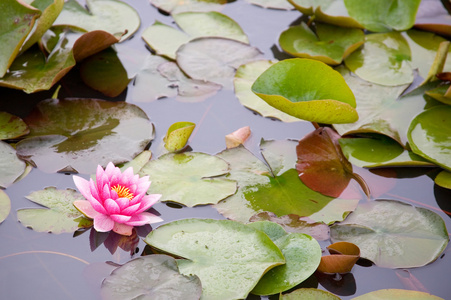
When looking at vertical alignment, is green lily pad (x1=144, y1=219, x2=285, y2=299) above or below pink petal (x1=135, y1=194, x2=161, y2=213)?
below

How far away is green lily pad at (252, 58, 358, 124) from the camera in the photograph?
6.67ft

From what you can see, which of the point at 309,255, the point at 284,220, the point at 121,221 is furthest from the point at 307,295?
the point at 121,221

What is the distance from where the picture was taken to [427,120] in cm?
226

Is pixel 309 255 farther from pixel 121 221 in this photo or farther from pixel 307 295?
pixel 121 221

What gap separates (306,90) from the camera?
2176 millimetres

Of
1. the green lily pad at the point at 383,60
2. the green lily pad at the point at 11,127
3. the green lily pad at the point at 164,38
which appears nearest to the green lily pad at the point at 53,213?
the green lily pad at the point at 11,127

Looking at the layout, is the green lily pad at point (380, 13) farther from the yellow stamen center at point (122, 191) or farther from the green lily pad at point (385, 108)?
the yellow stamen center at point (122, 191)

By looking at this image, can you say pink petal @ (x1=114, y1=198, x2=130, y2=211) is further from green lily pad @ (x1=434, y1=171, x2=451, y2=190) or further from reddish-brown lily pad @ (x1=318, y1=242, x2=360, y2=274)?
green lily pad @ (x1=434, y1=171, x2=451, y2=190)

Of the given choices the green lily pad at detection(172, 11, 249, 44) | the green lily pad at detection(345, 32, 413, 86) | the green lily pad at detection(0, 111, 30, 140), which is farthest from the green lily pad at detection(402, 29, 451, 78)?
the green lily pad at detection(0, 111, 30, 140)

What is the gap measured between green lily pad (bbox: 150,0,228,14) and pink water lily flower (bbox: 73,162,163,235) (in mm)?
1499

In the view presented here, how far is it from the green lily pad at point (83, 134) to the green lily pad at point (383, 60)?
1280mm

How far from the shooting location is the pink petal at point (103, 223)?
1747mm

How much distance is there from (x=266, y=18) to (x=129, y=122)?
51.2 inches

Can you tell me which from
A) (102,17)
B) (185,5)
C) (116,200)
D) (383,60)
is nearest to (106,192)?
(116,200)
